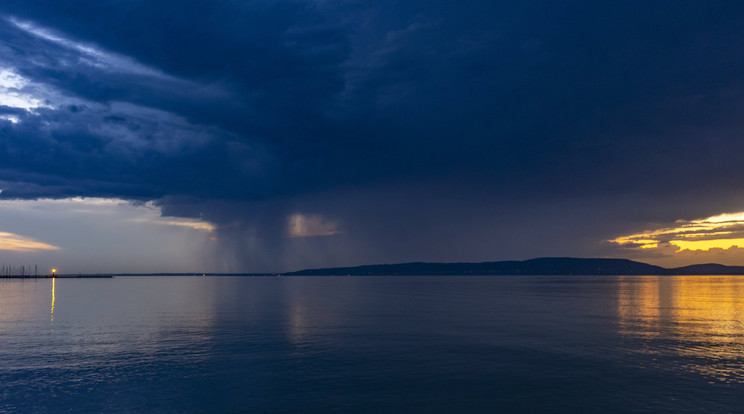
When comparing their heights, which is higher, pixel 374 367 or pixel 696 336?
pixel 374 367

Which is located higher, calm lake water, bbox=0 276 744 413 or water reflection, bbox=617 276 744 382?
calm lake water, bbox=0 276 744 413

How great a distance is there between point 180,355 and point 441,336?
26.4m

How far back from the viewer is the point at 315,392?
2966cm

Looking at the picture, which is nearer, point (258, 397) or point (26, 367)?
point (258, 397)

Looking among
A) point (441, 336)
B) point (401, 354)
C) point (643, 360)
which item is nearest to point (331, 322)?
point (441, 336)

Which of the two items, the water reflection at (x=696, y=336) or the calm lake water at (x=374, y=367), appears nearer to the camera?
the calm lake water at (x=374, y=367)

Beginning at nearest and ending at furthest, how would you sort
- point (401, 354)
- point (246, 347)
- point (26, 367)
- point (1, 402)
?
point (1, 402), point (26, 367), point (401, 354), point (246, 347)

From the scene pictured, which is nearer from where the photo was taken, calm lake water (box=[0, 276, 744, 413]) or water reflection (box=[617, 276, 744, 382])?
calm lake water (box=[0, 276, 744, 413])

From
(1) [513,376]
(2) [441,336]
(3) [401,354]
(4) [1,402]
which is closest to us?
(4) [1,402]

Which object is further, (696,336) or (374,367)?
(696,336)

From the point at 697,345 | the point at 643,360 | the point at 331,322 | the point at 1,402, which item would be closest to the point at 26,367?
the point at 1,402

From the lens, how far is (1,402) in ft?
90.3

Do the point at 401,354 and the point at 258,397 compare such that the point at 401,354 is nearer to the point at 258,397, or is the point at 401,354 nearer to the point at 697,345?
the point at 258,397

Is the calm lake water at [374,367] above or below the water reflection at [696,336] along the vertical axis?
above
